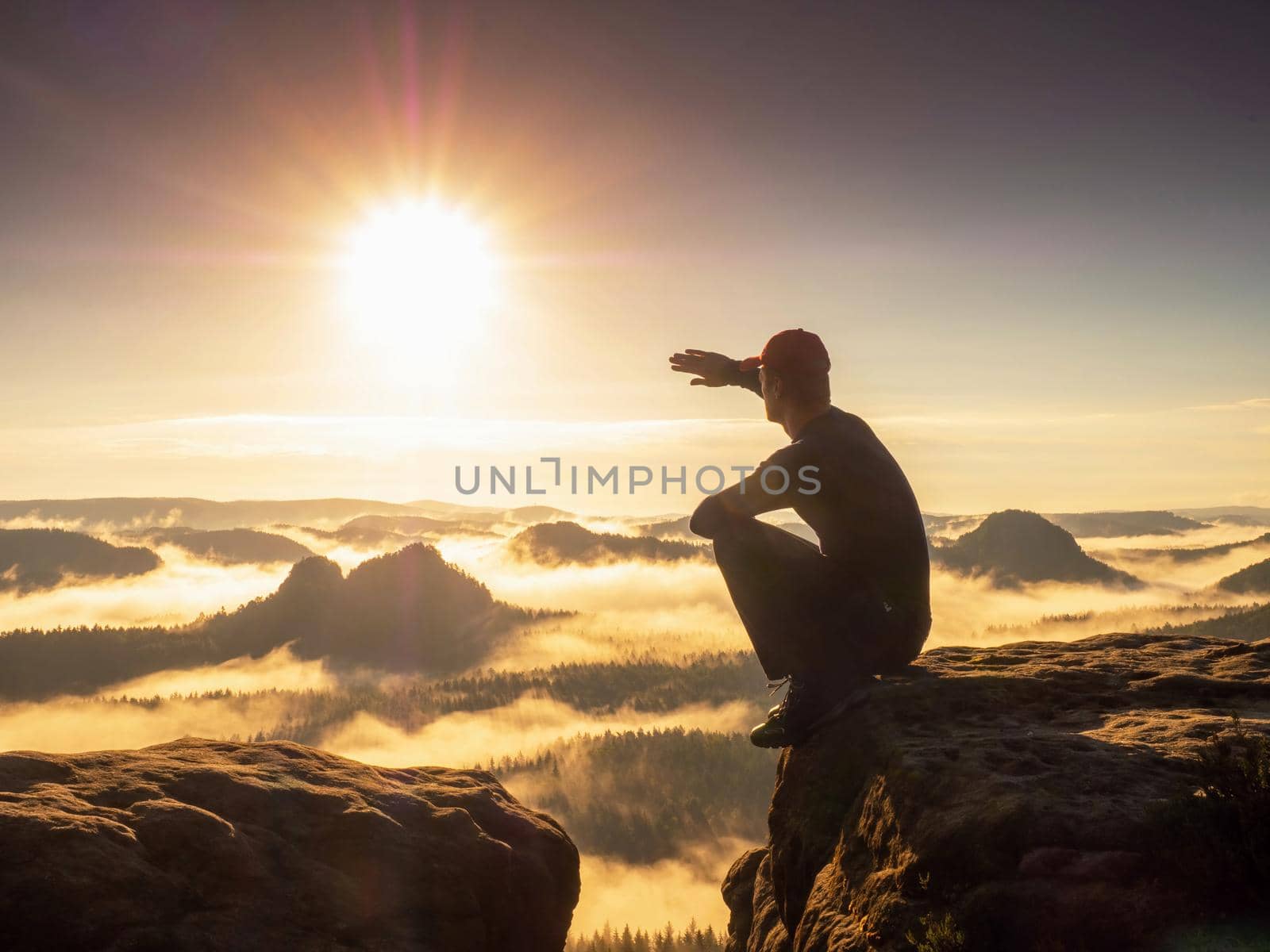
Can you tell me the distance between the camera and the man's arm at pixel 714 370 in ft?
38.5

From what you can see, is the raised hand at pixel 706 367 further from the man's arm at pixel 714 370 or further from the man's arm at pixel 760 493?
the man's arm at pixel 760 493

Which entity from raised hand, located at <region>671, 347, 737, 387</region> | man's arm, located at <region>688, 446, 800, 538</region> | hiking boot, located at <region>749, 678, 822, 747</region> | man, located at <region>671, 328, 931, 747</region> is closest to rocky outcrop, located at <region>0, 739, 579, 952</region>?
hiking boot, located at <region>749, 678, 822, 747</region>

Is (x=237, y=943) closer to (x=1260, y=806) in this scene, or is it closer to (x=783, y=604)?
(x=783, y=604)

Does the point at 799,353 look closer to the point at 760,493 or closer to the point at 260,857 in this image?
the point at 760,493

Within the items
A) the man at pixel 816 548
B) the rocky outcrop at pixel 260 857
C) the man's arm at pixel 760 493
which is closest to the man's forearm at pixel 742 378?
the man at pixel 816 548

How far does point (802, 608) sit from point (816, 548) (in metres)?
0.91

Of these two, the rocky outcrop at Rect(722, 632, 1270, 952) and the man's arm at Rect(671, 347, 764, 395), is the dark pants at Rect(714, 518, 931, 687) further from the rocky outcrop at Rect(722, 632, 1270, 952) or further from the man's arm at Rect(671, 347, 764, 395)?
the man's arm at Rect(671, 347, 764, 395)

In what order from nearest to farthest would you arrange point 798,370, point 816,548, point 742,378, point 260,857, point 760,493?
point 760,493 → point 260,857 → point 798,370 → point 816,548 → point 742,378

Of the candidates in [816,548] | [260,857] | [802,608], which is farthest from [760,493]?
[260,857]

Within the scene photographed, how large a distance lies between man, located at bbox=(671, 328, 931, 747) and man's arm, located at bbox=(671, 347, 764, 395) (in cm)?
189

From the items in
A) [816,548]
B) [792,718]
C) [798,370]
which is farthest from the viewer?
[816,548]

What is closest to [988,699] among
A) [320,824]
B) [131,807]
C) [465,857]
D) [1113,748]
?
[1113,748]

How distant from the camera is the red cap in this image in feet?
30.8

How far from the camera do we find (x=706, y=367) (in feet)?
39.7
